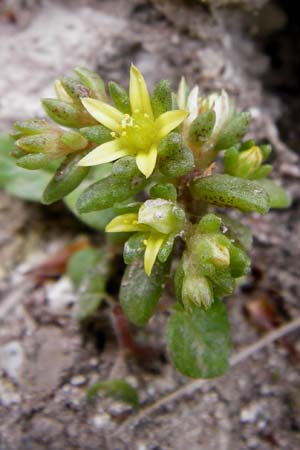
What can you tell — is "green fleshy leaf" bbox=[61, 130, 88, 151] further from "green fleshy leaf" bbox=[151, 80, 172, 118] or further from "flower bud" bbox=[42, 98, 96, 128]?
"green fleshy leaf" bbox=[151, 80, 172, 118]

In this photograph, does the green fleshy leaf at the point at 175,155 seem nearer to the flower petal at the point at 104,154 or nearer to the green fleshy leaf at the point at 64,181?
the flower petal at the point at 104,154

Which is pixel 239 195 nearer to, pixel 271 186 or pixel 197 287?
pixel 197 287

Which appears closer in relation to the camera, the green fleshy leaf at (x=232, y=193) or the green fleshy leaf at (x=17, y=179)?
the green fleshy leaf at (x=232, y=193)

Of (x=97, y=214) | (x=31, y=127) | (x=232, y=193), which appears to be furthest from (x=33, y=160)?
(x=232, y=193)

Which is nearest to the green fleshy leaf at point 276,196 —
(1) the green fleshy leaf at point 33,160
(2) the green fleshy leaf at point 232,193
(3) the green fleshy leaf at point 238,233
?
(3) the green fleshy leaf at point 238,233

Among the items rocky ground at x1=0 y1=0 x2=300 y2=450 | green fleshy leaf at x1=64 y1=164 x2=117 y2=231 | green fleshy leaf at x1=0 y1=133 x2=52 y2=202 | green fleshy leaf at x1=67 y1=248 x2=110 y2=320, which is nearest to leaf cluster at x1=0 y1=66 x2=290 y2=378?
green fleshy leaf at x1=64 y1=164 x2=117 y2=231
